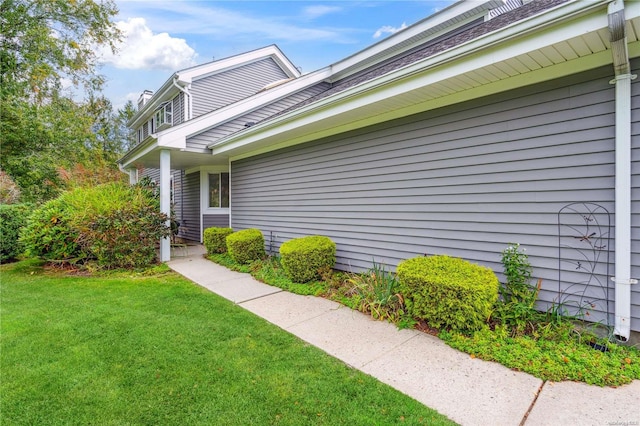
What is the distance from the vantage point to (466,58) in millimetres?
3316

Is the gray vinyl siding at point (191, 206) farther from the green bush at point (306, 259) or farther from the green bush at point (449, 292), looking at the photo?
the green bush at point (449, 292)

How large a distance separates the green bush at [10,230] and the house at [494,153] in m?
6.43

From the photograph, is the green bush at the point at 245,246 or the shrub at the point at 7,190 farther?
the shrub at the point at 7,190

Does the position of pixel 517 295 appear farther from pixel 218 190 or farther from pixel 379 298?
pixel 218 190

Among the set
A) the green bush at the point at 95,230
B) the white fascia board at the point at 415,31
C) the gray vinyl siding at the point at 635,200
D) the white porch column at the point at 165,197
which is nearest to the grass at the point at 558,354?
the gray vinyl siding at the point at 635,200

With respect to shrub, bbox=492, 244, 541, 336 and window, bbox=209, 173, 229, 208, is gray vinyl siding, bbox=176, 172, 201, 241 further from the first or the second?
shrub, bbox=492, 244, 541, 336

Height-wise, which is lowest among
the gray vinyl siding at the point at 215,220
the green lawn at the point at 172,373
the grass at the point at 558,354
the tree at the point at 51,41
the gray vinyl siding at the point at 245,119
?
the green lawn at the point at 172,373

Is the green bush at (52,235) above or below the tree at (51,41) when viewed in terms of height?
below

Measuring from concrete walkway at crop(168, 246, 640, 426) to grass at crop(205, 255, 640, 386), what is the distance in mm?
88

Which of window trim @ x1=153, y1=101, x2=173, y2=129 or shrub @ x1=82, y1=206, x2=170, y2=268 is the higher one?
window trim @ x1=153, y1=101, x2=173, y2=129

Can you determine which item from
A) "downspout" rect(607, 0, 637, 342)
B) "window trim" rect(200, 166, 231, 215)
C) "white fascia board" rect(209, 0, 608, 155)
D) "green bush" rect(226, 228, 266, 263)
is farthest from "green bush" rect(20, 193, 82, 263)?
"downspout" rect(607, 0, 637, 342)

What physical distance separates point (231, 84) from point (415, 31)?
733 cm

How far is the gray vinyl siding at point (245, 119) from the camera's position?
816 centimetres

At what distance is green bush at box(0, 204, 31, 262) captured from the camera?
8000 mm
